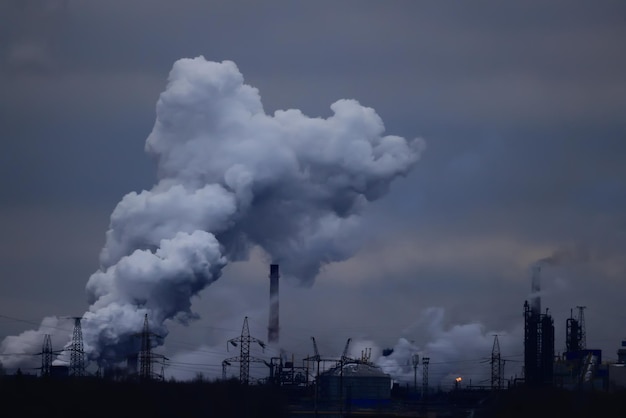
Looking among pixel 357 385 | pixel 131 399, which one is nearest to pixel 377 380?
pixel 357 385

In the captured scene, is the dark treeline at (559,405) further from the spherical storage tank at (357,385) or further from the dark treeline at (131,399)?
the spherical storage tank at (357,385)

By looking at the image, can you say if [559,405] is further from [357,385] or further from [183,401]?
[357,385]

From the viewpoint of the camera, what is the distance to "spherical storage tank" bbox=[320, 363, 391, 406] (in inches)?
5369

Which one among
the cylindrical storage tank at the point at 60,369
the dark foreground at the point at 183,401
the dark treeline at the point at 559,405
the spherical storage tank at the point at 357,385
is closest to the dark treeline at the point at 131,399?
the dark foreground at the point at 183,401

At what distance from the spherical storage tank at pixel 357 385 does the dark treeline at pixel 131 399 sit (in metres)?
38.7

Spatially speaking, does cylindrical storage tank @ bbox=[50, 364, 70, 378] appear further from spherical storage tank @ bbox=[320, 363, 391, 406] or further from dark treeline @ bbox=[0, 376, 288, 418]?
spherical storage tank @ bbox=[320, 363, 391, 406]

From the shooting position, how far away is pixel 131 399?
266 ft

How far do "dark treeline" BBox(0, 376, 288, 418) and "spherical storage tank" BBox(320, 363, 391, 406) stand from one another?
38.7 meters

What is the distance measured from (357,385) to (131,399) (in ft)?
204

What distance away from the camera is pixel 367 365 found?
483 feet

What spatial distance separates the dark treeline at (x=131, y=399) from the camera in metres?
73.0

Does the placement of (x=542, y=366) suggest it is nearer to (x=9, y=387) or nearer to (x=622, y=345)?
(x=622, y=345)

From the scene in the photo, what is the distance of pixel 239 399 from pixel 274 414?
3833 millimetres

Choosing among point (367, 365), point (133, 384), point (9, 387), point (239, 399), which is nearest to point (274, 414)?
point (239, 399)
